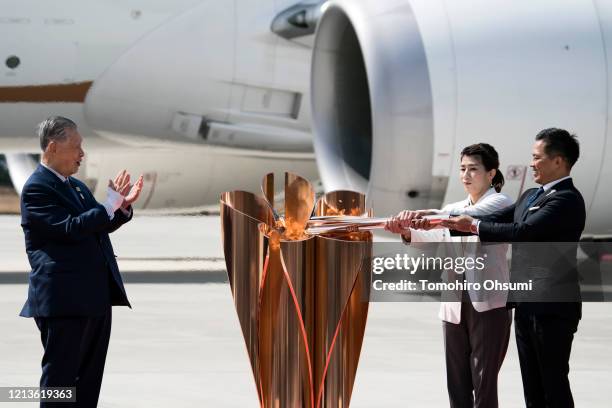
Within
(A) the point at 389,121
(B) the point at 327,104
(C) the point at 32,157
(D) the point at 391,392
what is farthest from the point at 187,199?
(D) the point at 391,392

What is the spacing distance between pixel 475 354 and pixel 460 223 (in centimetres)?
48

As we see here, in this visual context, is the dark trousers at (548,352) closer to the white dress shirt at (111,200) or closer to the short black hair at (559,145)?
the short black hair at (559,145)

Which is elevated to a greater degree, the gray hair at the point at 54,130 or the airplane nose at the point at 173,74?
the airplane nose at the point at 173,74

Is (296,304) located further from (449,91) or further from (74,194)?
(449,91)

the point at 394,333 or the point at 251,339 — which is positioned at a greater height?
the point at 251,339

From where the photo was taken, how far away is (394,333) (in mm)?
8492

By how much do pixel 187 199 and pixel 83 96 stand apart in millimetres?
2594

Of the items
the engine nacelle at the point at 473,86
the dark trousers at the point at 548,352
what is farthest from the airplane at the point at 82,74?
the dark trousers at the point at 548,352

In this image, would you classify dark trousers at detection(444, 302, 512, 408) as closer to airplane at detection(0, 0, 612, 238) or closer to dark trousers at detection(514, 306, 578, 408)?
dark trousers at detection(514, 306, 578, 408)

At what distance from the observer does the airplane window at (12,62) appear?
11750 mm

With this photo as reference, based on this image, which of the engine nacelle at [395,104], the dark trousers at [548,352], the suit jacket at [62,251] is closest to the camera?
the suit jacket at [62,251]

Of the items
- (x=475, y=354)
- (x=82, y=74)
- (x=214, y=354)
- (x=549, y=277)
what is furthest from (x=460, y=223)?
(x=82, y=74)

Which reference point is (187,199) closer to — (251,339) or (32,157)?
(32,157)

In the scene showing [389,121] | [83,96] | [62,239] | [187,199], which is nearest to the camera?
[62,239]
